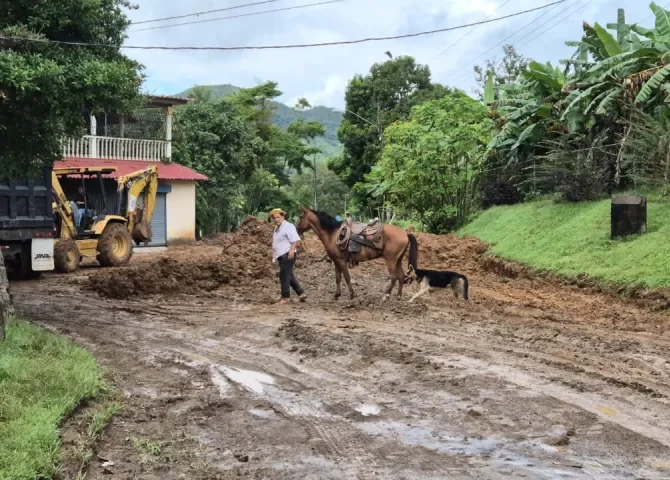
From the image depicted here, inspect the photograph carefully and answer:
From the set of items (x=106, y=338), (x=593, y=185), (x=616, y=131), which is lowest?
(x=106, y=338)

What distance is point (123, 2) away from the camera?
36.7 ft

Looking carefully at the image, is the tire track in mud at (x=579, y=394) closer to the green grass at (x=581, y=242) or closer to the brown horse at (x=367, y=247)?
the brown horse at (x=367, y=247)

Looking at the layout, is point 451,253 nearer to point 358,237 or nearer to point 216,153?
point 358,237

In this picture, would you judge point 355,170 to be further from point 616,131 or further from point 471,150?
point 616,131

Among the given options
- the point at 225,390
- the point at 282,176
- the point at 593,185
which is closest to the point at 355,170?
the point at 282,176

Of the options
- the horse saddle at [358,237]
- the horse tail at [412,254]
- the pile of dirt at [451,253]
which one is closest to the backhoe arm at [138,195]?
the pile of dirt at [451,253]

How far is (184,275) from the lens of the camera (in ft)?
49.7

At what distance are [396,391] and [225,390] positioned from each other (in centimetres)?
167

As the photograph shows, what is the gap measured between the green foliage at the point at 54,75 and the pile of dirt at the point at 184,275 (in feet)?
12.0

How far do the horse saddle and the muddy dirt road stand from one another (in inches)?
39.2

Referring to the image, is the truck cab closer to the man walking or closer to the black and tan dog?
the man walking

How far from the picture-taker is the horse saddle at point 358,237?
12.9 metres

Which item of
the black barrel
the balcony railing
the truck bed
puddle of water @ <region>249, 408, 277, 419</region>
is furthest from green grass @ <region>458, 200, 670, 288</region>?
the balcony railing

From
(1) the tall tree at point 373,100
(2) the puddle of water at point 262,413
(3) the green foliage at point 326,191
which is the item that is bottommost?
(2) the puddle of water at point 262,413
